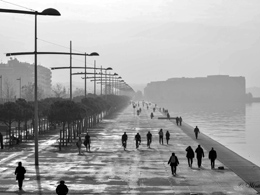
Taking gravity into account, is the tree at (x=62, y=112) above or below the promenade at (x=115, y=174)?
above

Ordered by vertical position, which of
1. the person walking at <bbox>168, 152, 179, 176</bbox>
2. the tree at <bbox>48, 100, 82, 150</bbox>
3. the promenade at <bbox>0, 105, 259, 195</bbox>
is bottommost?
the promenade at <bbox>0, 105, 259, 195</bbox>

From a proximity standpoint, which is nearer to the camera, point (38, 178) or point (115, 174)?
point (38, 178)

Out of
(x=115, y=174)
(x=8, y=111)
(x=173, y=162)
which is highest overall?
(x=8, y=111)

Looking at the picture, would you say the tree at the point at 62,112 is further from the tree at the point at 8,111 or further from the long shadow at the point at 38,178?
the long shadow at the point at 38,178

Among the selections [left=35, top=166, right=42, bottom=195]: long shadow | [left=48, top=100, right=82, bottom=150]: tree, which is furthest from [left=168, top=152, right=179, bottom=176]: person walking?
[left=48, top=100, right=82, bottom=150]: tree

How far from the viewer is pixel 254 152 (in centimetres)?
5478

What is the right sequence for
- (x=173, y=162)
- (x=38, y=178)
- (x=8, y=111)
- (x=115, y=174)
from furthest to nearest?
(x=8, y=111) → (x=115, y=174) → (x=173, y=162) → (x=38, y=178)

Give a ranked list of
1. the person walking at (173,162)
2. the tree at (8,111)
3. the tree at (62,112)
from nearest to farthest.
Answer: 1. the person walking at (173,162)
2. the tree at (8,111)
3. the tree at (62,112)

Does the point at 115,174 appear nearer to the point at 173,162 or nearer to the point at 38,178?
the point at 173,162

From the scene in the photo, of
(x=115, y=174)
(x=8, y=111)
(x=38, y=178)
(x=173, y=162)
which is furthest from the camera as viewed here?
(x=8, y=111)

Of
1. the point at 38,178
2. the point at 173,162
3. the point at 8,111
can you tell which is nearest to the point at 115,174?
the point at 173,162

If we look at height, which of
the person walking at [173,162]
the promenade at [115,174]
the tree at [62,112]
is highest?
the tree at [62,112]

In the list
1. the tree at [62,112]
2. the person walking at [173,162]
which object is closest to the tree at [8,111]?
the tree at [62,112]

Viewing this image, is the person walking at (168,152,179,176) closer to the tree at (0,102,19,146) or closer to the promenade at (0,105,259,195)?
the promenade at (0,105,259,195)
